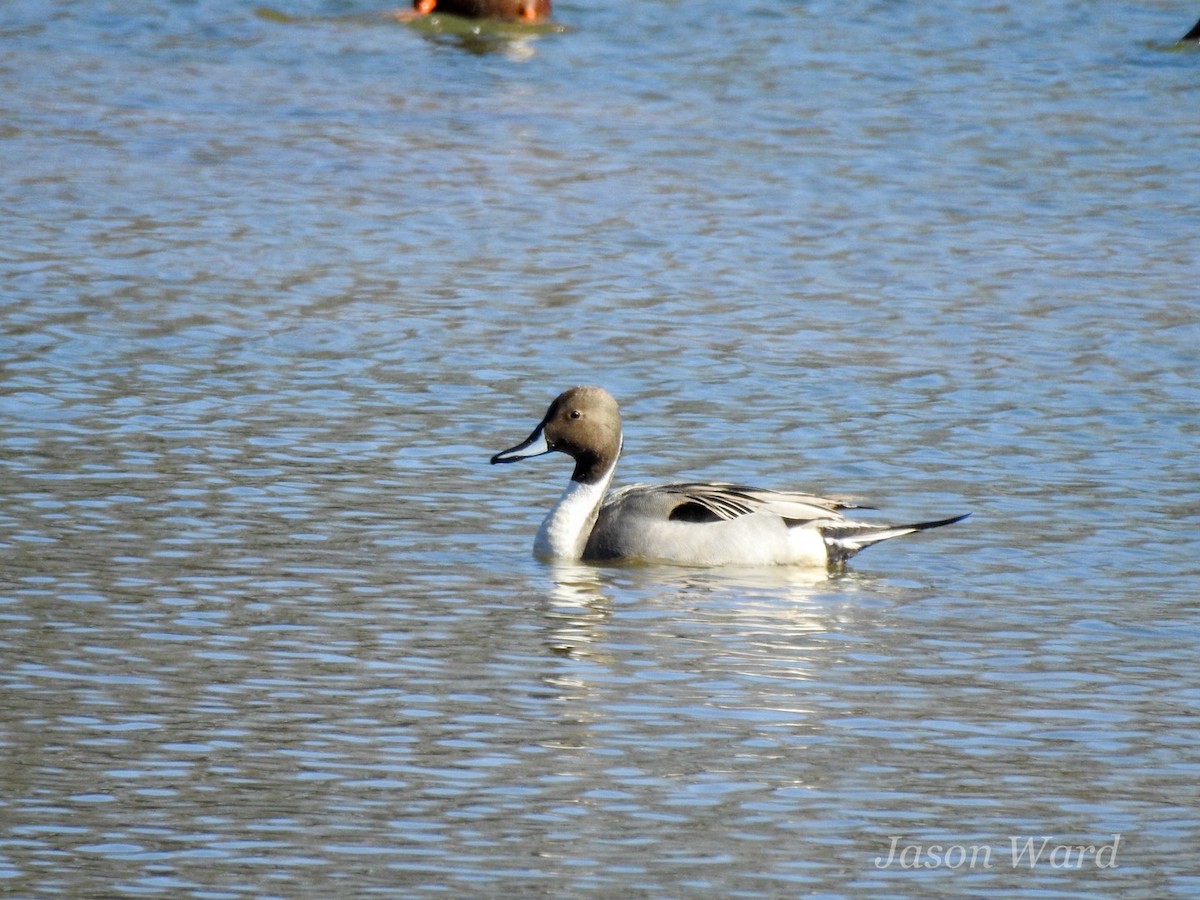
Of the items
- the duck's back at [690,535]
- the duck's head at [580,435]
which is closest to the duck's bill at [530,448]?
the duck's head at [580,435]

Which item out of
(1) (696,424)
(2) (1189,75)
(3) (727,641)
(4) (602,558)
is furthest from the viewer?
(2) (1189,75)

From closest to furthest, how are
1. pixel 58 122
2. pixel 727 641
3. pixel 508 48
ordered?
1. pixel 727 641
2. pixel 58 122
3. pixel 508 48

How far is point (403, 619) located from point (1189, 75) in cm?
1680

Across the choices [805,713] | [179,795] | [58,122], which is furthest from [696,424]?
[58,122]

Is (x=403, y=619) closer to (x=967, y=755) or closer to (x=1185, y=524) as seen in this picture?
(x=967, y=755)

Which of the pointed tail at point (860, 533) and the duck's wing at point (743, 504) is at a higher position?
the duck's wing at point (743, 504)

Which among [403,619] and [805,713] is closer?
[805,713]

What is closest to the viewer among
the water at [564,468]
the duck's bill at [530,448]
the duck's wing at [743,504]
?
the water at [564,468]

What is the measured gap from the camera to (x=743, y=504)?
33.2 feet

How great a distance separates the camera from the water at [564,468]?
6832 millimetres

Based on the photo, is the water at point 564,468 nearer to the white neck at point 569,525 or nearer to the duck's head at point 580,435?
the white neck at point 569,525

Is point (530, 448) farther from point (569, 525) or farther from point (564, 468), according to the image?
point (564, 468)

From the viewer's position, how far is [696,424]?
12320 mm

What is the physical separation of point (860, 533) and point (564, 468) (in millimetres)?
2462
